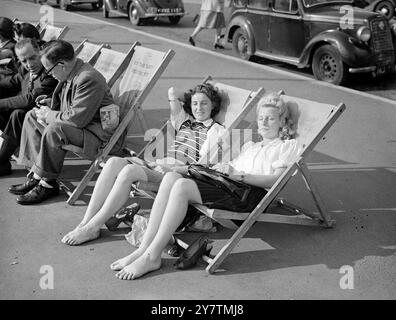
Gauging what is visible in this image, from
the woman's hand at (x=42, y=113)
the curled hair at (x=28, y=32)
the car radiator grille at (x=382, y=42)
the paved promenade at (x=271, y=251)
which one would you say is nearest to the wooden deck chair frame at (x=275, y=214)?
the paved promenade at (x=271, y=251)

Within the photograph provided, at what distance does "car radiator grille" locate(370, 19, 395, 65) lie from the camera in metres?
9.79

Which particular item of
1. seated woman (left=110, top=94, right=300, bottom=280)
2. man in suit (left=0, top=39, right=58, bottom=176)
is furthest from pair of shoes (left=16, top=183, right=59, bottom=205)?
seated woman (left=110, top=94, right=300, bottom=280)

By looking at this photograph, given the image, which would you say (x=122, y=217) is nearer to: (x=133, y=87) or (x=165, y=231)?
(x=165, y=231)

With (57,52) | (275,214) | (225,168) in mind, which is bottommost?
(275,214)

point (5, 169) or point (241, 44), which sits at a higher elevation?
point (241, 44)

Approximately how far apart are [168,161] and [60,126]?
98 centimetres

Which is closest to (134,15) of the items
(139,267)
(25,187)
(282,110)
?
(25,187)

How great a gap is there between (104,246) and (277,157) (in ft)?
Answer: 4.78

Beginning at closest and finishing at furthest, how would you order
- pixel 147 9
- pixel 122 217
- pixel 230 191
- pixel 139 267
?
pixel 139 267 < pixel 230 191 < pixel 122 217 < pixel 147 9

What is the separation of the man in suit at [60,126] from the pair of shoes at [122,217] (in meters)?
0.82

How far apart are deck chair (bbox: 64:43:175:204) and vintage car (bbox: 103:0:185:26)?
9.77 m

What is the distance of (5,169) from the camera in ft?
19.9

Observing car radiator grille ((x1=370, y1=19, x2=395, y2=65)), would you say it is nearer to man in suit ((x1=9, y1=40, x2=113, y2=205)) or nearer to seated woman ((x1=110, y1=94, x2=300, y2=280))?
seated woman ((x1=110, y1=94, x2=300, y2=280))

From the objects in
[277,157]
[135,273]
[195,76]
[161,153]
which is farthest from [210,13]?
[135,273]
